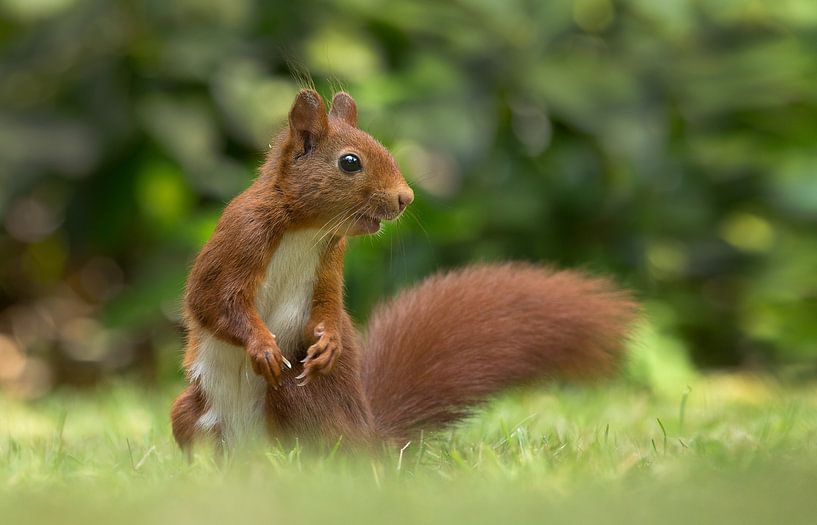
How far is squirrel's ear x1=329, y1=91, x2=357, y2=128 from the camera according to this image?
2820 millimetres

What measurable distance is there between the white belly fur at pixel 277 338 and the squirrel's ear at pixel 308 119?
8.9 inches

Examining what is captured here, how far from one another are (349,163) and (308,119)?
0.14 meters

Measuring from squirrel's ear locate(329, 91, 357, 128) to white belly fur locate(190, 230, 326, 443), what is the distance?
373 millimetres

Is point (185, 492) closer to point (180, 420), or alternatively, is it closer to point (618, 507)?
point (180, 420)

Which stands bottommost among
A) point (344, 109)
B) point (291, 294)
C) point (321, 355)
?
point (321, 355)

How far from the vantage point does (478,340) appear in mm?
3080

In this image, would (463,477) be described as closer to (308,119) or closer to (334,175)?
(334,175)

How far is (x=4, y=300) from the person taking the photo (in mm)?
6406

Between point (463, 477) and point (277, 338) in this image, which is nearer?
point (463, 477)

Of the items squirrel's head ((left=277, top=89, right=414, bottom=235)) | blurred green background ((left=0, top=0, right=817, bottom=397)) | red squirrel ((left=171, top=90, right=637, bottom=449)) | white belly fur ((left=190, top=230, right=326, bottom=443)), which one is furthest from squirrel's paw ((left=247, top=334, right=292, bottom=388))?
blurred green background ((left=0, top=0, right=817, bottom=397))

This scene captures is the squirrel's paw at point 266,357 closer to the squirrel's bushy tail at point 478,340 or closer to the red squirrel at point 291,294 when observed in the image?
the red squirrel at point 291,294

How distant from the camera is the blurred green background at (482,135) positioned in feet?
16.9

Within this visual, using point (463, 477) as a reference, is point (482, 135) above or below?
above

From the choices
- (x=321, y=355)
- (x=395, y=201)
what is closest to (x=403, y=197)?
(x=395, y=201)
